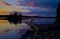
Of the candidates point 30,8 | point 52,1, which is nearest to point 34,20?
point 30,8

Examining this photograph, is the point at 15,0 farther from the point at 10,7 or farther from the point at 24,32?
the point at 24,32

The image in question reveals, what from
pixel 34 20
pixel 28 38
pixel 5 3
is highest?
pixel 5 3

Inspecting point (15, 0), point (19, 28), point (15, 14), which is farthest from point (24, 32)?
point (15, 0)

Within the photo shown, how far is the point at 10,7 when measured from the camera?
2268mm

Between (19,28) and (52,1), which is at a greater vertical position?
(52,1)

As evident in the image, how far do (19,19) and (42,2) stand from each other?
30 cm

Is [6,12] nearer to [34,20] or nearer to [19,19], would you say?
[19,19]

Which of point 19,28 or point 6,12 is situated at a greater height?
point 6,12

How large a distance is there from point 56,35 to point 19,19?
16.2 inches

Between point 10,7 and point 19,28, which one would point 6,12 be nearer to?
point 10,7

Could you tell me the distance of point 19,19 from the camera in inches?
88.2

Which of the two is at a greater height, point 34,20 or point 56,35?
point 34,20

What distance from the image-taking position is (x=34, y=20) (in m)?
2.24

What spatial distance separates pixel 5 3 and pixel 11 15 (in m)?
0.14
